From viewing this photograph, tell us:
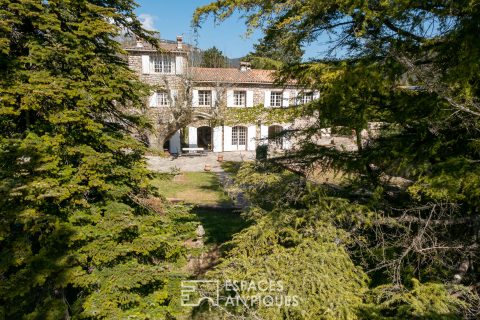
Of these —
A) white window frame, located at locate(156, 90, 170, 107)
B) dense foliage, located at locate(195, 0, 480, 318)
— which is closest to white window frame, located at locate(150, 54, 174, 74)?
white window frame, located at locate(156, 90, 170, 107)

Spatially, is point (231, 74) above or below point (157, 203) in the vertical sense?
above

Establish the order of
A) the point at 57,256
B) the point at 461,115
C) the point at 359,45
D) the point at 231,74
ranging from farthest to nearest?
the point at 231,74 < the point at 359,45 < the point at 461,115 < the point at 57,256

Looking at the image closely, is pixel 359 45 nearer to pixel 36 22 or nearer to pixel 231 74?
pixel 36 22

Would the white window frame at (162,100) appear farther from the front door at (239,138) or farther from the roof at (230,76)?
the front door at (239,138)

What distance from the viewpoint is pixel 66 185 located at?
416 cm

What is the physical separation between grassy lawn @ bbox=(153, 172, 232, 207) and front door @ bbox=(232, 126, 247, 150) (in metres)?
8.64

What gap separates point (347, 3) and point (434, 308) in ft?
14.1

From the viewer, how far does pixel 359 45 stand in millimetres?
5574

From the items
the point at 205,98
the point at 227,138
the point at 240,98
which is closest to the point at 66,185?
the point at 205,98

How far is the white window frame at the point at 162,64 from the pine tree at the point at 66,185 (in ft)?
66.8

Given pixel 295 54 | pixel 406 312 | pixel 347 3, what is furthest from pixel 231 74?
pixel 406 312

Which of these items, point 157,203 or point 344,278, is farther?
point 157,203

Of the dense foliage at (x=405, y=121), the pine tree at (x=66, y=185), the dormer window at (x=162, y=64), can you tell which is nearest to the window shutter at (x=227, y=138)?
the dormer window at (x=162, y=64)

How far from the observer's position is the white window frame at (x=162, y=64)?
24219 millimetres
